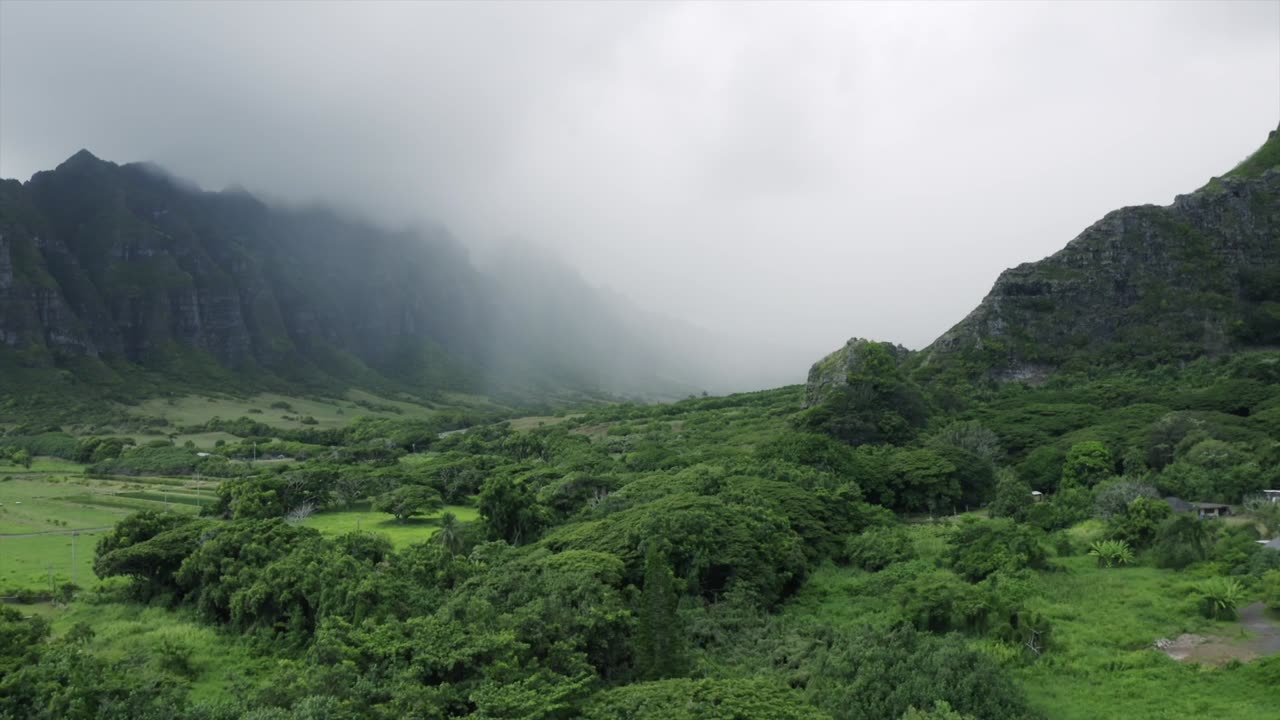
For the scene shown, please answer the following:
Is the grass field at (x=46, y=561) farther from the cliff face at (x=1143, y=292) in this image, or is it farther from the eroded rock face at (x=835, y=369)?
the cliff face at (x=1143, y=292)

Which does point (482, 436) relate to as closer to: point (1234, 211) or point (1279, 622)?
point (1279, 622)

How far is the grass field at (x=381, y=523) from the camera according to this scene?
46844mm

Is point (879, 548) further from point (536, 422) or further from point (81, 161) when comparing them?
point (81, 161)

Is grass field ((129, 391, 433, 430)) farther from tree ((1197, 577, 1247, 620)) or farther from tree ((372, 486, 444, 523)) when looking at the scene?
tree ((1197, 577, 1247, 620))

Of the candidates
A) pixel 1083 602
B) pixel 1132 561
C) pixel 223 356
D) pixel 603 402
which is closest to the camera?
pixel 1083 602

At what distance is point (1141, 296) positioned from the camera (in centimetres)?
9369

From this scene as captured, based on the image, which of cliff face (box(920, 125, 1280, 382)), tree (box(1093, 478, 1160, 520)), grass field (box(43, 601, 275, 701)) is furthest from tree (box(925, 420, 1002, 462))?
grass field (box(43, 601, 275, 701))

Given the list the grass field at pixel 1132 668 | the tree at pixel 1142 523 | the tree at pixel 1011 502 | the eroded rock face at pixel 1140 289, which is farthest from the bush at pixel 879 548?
the eroded rock face at pixel 1140 289

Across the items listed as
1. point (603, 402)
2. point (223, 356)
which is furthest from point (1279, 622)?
point (223, 356)

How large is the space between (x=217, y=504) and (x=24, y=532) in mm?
9969

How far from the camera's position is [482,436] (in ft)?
332

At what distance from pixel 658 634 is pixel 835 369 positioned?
5766 cm

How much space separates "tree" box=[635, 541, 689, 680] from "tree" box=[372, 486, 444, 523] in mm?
31959

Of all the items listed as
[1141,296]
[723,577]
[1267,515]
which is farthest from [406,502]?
[1141,296]
